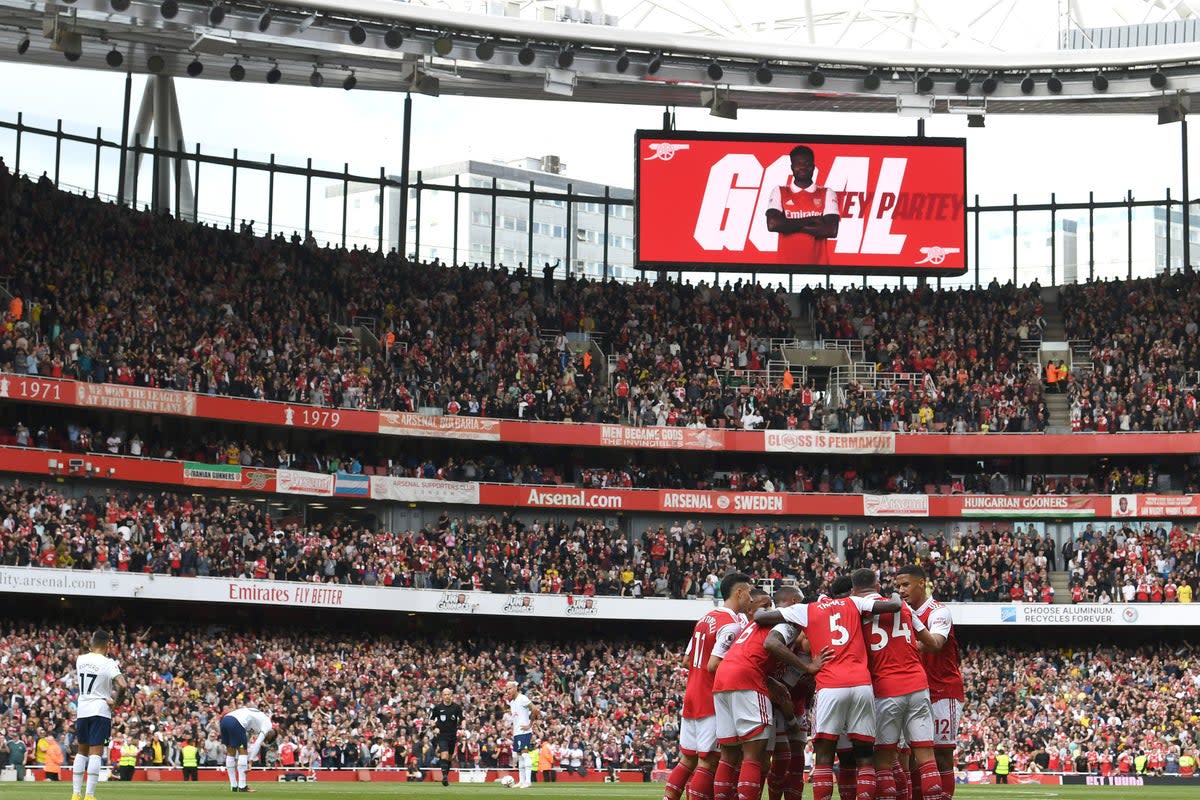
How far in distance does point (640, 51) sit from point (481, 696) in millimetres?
19463

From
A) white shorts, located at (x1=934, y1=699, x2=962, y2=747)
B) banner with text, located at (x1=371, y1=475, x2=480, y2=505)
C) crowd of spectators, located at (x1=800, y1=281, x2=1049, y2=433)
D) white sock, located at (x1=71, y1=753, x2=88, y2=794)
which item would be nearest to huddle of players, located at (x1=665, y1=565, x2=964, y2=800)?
white shorts, located at (x1=934, y1=699, x2=962, y2=747)

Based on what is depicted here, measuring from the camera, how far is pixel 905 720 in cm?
1473

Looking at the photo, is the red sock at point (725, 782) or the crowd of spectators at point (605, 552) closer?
the red sock at point (725, 782)

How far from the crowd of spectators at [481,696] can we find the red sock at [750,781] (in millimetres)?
23863

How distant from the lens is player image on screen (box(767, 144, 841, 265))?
5550 centimetres

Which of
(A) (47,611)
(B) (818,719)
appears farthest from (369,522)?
(B) (818,719)

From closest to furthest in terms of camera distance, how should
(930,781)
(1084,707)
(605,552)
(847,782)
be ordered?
(930,781), (847,782), (1084,707), (605,552)

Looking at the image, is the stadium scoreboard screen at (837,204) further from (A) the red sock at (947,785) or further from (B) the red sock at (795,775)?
(B) the red sock at (795,775)

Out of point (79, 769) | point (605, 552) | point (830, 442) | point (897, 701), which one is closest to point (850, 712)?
point (897, 701)

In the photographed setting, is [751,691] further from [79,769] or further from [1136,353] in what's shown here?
[1136,353]

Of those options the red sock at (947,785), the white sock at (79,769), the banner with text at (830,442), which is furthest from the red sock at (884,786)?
the banner with text at (830,442)

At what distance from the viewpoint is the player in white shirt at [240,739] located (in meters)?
25.7

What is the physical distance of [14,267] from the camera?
4819 centimetres

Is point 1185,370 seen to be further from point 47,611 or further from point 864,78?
point 47,611
